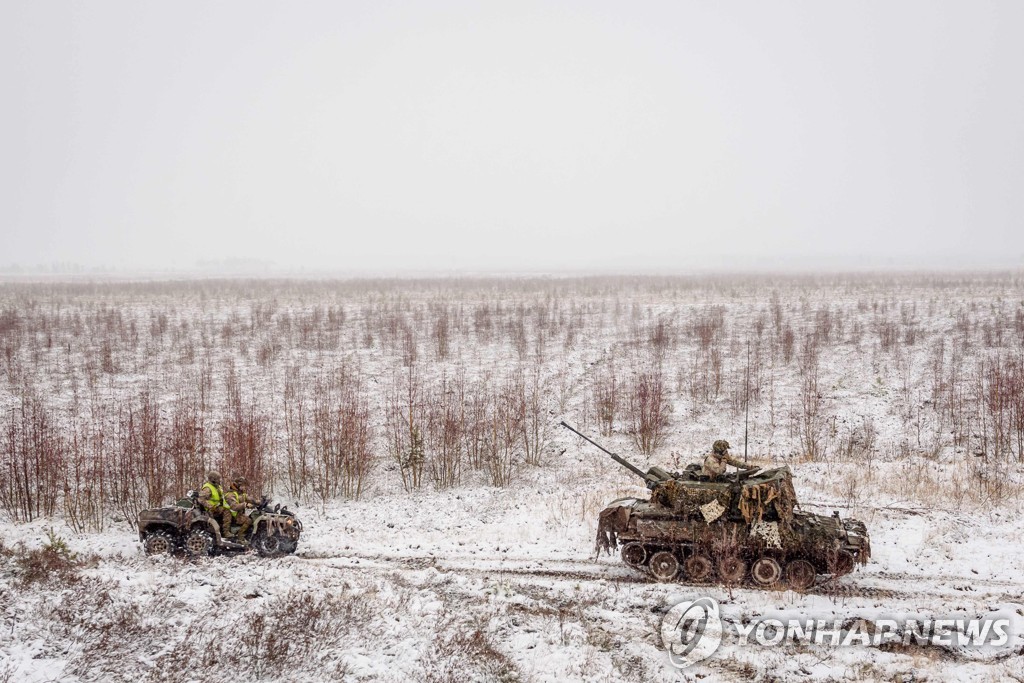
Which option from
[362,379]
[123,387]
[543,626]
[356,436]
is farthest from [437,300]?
[543,626]

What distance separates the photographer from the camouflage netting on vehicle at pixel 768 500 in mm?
12383

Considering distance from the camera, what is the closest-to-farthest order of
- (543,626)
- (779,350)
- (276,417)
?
(543,626)
(276,417)
(779,350)

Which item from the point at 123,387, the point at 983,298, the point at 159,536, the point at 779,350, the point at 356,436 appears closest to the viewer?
the point at 159,536

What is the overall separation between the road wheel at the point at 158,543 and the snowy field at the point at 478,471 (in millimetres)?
447

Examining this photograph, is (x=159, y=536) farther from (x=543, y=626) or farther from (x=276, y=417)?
(x=276, y=417)

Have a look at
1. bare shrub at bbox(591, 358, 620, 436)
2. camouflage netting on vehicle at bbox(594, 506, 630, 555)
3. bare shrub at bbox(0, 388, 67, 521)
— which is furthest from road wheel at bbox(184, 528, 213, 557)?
bare shrub at bbox(591, 358, 620, 436)

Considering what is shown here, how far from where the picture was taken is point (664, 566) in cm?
1288

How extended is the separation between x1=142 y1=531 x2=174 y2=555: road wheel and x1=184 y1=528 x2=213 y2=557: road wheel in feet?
1.02

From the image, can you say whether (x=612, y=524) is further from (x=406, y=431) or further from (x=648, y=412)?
(x=406, y=431)

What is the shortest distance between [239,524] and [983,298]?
39013 mm

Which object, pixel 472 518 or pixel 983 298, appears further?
pixel 983 298

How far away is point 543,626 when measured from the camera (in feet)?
36.4

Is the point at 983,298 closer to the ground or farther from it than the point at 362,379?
farther from it

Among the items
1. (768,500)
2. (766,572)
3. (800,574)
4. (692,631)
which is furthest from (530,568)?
(800,574)
